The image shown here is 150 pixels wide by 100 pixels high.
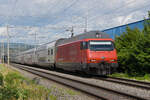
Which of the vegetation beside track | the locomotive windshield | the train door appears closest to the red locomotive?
the locomotive windshield

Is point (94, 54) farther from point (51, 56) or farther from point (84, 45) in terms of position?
point (51, 56)

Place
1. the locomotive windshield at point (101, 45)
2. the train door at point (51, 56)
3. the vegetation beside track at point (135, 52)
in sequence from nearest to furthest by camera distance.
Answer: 1. the vegetation beside track at point (135, 52)
2. the locomotive windshield at point (101, 45)
3. the train door at point (51, 56)

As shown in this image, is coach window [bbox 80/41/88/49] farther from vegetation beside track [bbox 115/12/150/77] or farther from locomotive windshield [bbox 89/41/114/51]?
vegetation beside track [bbox 115/12/150/77]

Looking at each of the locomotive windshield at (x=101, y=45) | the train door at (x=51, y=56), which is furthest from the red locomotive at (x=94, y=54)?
the train door at (x=51, y=56)

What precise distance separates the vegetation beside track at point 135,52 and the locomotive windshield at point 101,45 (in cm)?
151

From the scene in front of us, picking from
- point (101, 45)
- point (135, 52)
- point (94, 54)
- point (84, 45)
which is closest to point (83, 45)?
point (84, 45)

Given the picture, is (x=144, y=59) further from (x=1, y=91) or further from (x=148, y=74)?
(x=1, y=91)

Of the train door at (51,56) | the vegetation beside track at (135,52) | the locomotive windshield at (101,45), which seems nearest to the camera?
Result: the vegetation beside track at (135,52)

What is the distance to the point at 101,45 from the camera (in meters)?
15.3

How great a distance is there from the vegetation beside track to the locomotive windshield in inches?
59.4

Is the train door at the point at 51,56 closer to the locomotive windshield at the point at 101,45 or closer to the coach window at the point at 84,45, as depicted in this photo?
the coach window at the point at 84,45

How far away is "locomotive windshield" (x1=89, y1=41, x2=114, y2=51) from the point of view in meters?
15.1

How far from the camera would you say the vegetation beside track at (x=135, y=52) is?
1464 centimetres

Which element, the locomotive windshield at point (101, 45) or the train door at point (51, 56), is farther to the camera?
the train door at point (51, 56)
